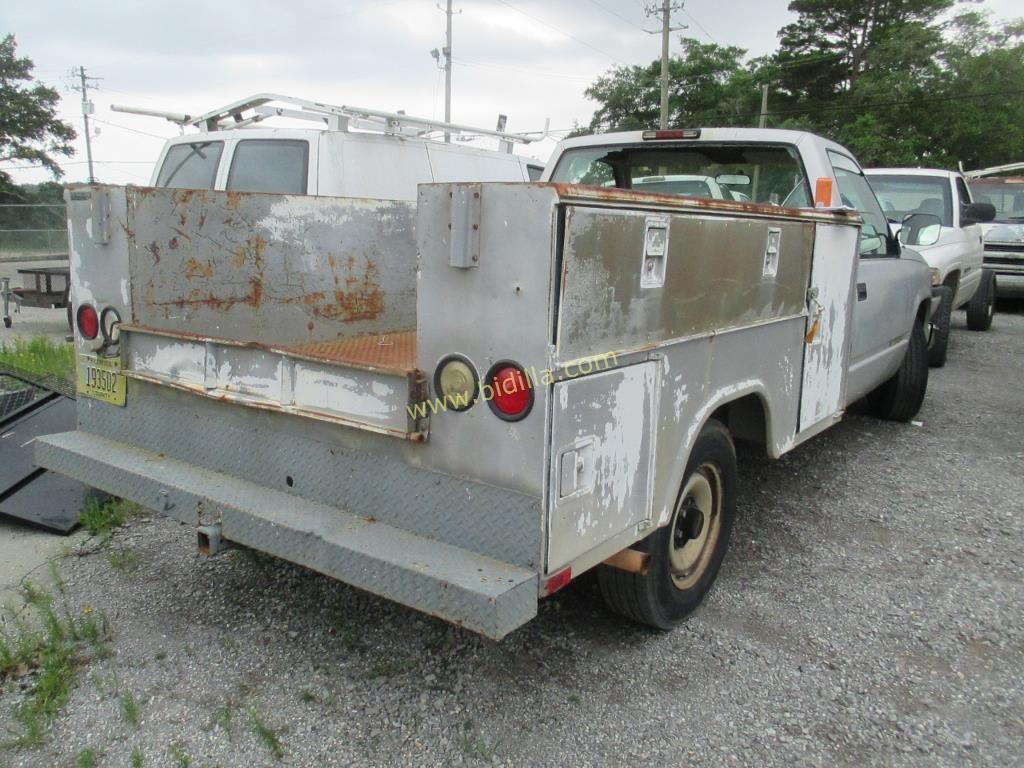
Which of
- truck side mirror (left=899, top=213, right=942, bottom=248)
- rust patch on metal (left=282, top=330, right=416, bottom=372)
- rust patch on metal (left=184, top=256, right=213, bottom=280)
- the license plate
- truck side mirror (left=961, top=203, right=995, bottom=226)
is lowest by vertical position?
the license plate

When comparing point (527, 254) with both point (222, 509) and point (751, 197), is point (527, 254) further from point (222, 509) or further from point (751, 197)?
point (751, 197)

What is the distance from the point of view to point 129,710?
8.81 feet

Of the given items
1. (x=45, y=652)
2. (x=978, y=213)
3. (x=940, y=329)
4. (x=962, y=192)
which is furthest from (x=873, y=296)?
(x=962, y=192)

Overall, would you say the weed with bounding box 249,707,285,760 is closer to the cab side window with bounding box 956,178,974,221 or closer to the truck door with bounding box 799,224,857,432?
the truck door with bounding box 799,224,857,432

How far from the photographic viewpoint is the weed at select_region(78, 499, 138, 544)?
13.5 ft

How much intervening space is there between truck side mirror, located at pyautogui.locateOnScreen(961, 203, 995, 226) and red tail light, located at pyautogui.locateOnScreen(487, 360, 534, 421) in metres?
9.12

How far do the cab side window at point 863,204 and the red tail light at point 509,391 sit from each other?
304 cm

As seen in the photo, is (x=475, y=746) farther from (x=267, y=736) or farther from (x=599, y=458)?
(x=599, y=458)

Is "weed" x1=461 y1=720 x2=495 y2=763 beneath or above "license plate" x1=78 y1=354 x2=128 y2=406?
→ beneath

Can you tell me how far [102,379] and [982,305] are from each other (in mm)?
11513

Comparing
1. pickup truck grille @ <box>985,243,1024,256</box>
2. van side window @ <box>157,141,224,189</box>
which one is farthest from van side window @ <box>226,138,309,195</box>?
pickup truck grille @ <box>985,243,1024,256</box>

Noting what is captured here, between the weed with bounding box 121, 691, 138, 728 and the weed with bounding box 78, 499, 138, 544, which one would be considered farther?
the weed with bounding box 78, 499, 138, 544

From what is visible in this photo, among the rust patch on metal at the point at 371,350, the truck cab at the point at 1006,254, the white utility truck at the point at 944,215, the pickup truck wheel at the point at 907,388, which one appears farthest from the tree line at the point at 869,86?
the rust patch on metal at the point at 371,350

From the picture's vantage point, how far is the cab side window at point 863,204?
15.6 ft
